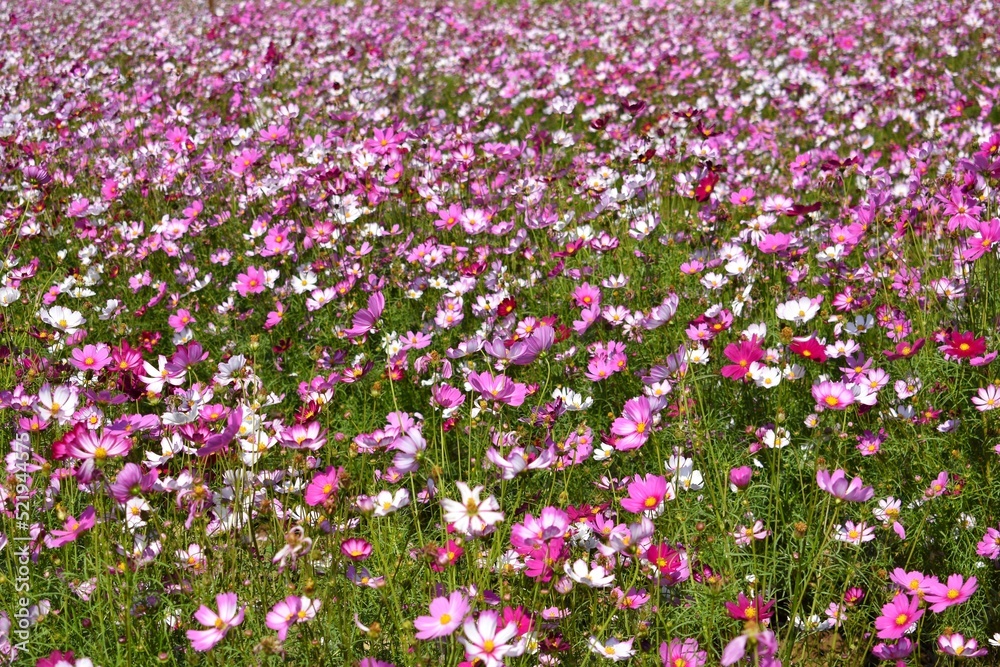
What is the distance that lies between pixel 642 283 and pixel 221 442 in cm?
181

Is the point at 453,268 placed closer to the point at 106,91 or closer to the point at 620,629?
the point at 620,629

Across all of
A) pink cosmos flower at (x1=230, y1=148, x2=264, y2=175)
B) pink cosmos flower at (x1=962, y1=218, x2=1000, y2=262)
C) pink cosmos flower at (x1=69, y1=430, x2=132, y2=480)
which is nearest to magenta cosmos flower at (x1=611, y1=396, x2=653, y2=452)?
pink cosmos flower at (x1=69, y1=430, x2=132, y2=480)

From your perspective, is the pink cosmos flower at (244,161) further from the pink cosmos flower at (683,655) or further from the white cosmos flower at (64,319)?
the pink cosmos flower at (683,655)

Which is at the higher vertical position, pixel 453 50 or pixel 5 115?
pixel 5 115

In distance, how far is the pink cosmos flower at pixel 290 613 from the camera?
1.42m

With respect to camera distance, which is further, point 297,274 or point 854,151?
point 854,151

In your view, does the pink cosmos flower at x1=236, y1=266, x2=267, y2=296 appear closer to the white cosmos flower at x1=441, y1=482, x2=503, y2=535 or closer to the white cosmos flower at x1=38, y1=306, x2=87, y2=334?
the white cosmos flower at x1=38, y1=306, x2=87, y2=334

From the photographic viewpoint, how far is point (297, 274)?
11.0ft

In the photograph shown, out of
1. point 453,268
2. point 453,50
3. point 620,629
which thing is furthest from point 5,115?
point 620,629

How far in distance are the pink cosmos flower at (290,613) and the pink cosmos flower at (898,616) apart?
106cm

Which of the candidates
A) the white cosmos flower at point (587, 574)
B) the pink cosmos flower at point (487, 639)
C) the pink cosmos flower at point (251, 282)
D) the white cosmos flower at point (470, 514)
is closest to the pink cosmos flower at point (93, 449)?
the white cosmos flower at point (470, 514)

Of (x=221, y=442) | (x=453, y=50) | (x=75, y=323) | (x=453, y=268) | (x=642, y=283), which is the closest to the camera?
(x=221, y=442)
